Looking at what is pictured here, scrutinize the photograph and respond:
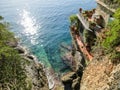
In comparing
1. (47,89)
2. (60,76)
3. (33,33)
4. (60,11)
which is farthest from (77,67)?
(60,11)

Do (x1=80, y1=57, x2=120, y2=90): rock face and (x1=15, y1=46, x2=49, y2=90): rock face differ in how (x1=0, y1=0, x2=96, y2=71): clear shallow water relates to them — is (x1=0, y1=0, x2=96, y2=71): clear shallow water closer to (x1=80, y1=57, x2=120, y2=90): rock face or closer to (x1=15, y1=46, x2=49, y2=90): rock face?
(x1=15, y1=46, x2=49, y2=90): rock face

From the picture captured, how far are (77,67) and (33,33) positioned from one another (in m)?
22.7

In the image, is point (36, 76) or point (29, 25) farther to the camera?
point (29, 25)

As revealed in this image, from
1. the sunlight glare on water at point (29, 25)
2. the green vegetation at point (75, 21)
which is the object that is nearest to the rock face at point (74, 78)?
the green vegetation at point (75, 21)

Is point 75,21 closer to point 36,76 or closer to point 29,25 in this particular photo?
point 36,76

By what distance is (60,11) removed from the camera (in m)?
73.1

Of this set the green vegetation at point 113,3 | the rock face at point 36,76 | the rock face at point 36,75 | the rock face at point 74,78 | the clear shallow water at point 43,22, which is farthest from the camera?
the clear shallow water at point 43,22

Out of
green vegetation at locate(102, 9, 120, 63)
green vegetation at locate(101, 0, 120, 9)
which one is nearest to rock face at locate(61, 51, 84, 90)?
green vegetation at locate(101, 0, 120, 9)

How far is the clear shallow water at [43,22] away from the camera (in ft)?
153

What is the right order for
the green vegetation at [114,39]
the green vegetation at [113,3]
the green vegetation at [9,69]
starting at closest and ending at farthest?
the green vegetation at [114,39] < the green vegetation at [9,69] < the green vegetation at [113,3]

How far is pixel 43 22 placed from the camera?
2542 inches

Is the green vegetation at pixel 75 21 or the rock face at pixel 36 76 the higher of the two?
the green vegetation at pixel 75 21

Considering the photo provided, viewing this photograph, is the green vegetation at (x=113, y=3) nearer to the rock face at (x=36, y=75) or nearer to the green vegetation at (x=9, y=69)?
the green vegetation at (x=9, y=69)

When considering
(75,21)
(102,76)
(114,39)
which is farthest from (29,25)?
(102,76)
